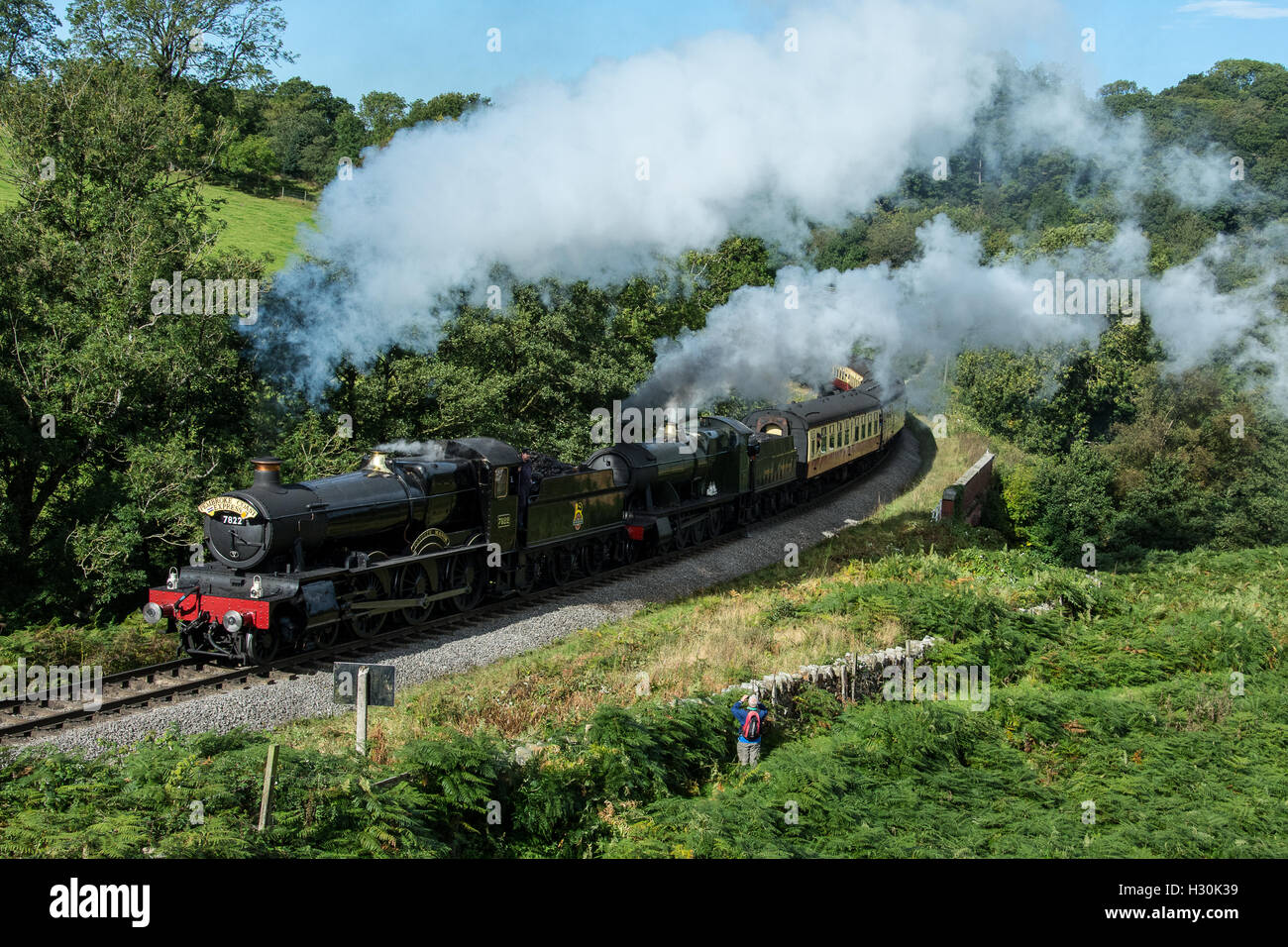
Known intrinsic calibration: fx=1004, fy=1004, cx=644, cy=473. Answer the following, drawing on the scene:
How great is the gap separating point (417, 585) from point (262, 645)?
10.8ft

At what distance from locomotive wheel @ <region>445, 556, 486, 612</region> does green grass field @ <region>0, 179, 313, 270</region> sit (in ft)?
76.1

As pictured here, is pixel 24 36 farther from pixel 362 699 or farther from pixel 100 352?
pixel 362 699

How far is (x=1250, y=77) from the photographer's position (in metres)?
80.3

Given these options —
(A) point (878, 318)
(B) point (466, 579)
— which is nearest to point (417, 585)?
(B) point (466, 579)

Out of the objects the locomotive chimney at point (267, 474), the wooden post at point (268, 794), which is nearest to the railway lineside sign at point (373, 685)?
the wooden post at point (268, 794)

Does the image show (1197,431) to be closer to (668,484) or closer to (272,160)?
(668,484)

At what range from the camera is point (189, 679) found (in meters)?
14.9

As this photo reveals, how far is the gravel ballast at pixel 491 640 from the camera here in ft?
42.6

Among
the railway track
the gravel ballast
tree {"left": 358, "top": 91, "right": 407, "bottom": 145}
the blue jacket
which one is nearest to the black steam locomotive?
the railway track

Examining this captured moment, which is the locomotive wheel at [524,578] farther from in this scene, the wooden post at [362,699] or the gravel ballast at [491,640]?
the wooden post at [362,699]

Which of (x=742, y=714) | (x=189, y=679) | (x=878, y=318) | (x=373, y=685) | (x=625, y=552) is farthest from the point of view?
(x=878, y=318)

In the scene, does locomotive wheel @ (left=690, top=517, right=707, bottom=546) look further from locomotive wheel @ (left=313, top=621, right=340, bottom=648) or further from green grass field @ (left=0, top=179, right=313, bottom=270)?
green grass field @ (left=0, top=179, right=313, bottom=270)
